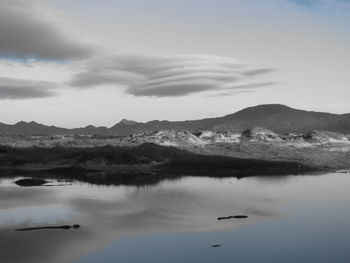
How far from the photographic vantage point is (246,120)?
18100 cm

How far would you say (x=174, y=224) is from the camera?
22.7 m

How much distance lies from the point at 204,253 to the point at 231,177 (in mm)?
30461

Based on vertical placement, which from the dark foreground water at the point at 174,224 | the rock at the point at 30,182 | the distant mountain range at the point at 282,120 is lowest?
the dark foreground water at the point at 174,224

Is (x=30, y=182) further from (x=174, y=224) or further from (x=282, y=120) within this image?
(x=282, y=120)

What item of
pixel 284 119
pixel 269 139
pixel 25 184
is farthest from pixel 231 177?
pixel 284 119

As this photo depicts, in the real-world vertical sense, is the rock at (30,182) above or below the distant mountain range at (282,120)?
below

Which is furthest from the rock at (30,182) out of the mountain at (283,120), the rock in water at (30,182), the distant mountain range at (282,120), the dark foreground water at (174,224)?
the mountain at (283,120)

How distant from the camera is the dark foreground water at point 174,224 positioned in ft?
57.6

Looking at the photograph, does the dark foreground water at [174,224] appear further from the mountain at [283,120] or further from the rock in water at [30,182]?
the mountain at [283,120]

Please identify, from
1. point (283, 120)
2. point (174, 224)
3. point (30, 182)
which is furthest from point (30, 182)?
point (283, 120)

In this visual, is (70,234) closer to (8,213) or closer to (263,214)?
(8,213)

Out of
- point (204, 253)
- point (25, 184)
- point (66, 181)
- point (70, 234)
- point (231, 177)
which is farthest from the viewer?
point (231, 177)

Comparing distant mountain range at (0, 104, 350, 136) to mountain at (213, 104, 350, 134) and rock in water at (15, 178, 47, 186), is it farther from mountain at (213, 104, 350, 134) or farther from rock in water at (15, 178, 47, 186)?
rock in water at (15, 178, 47, 186)

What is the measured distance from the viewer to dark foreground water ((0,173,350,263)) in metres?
17.5
